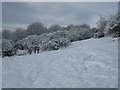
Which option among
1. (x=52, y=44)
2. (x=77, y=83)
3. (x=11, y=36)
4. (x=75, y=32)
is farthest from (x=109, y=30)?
(x=11, y=36)

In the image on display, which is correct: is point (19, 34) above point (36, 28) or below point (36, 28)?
below

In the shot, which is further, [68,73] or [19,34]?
[19,34]

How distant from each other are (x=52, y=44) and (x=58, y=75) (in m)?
13.7

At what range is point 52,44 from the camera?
20688 millimetres

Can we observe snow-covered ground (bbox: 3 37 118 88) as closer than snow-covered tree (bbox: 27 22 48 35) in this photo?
Yes

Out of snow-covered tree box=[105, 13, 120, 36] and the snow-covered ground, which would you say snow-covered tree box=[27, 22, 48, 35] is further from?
the snow-covered ground

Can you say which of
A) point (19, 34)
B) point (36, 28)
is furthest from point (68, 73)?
point (19, 34)

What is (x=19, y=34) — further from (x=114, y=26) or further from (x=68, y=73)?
(x=68, y=73)

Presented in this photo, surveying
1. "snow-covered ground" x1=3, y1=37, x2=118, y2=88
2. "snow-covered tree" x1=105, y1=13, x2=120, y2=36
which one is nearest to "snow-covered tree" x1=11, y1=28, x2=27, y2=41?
"snow-covered tree" x1=105, y1=13, x2=120, y2=36

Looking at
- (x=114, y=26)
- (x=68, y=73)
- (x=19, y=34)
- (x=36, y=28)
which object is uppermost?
(x=36, y=28)

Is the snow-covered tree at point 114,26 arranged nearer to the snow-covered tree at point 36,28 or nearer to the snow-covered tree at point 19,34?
the snow-covered tree at point 36,28

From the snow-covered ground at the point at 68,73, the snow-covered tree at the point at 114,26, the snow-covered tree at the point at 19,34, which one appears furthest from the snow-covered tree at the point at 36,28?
the snow-covered ground at the point at 68,73

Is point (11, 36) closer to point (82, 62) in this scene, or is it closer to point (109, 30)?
point (109, 30)

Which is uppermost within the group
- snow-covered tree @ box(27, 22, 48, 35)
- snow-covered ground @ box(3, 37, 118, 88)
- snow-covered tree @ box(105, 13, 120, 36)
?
snow-covered tree @ box(27, 22, 48, 35)
